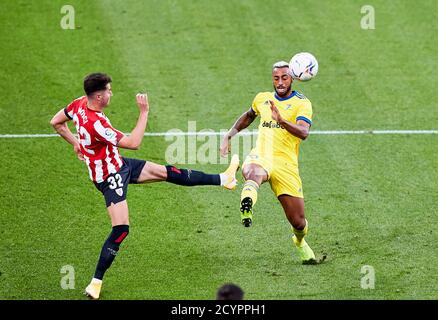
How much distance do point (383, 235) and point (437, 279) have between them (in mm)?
1831

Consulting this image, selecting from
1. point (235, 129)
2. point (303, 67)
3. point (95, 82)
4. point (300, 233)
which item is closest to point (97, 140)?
point (95, 82)

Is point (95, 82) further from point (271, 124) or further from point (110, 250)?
point (271, 124)

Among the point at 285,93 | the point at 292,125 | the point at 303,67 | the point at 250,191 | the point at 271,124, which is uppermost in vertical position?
the point at 303,67

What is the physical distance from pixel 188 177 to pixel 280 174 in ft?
4.03

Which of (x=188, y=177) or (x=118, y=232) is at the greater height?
(x=188, y=177)

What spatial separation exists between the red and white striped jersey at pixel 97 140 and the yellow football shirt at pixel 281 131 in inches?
80.3

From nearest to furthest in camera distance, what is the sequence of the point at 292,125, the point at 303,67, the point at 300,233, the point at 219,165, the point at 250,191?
the point at 250,191, the point at 292,125, the point at 303,67, the point at 300,233, the point at 219,165

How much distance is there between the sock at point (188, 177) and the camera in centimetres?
1349

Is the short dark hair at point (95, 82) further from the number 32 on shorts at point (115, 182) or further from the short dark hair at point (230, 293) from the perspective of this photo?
the short dark hair at point (230, 293)

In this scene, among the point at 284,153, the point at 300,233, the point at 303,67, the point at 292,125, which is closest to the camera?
the point at 292,125

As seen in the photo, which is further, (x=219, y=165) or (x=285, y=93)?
(x=219, y=165)

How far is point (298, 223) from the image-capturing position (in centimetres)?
1370

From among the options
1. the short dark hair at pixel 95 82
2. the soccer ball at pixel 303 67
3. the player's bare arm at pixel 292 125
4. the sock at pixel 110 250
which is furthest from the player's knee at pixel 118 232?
the soccer ball at pixel 303 67
